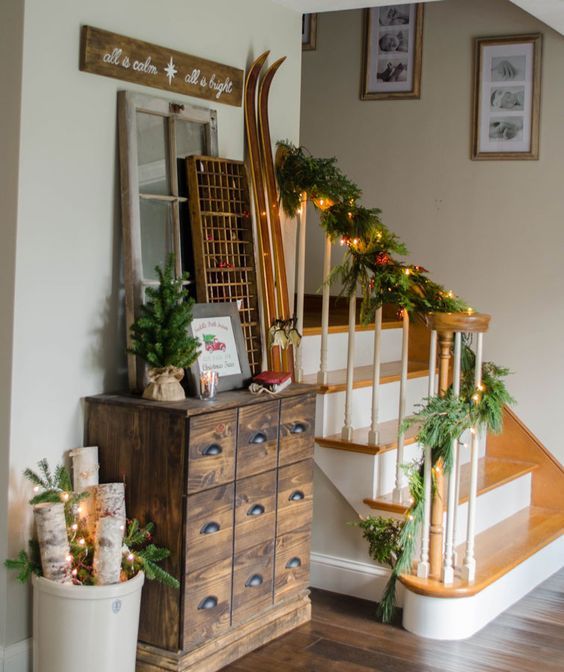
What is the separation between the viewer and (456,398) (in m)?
3.57

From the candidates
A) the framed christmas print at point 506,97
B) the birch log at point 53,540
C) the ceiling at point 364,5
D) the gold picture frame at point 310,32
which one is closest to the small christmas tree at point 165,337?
the birch log at point 53,540

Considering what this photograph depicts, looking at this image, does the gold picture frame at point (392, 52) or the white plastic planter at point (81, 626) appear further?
the gold picture frame at point (392, 52)

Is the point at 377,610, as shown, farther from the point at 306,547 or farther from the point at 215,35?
the point at 215,35

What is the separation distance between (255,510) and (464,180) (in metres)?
2.35

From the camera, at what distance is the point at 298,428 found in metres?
3.54

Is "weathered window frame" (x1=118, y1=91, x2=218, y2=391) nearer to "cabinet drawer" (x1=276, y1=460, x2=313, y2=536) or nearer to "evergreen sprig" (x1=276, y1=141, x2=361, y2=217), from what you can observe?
"cabinet drawer" (x1=276, y1=460, x2=313, y2=536)

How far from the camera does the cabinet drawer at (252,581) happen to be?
3.29 m

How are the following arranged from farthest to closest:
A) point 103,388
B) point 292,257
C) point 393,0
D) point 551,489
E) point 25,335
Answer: point 551,489 < point 292,257 < point 393,0 < point 103,388 < point 25,335

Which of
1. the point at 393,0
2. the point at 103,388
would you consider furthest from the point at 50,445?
the point at 393,0

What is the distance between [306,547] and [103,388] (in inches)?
39.6

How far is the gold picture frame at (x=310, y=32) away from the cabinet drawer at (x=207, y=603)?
317cm

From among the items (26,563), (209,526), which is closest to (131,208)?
(209,526)

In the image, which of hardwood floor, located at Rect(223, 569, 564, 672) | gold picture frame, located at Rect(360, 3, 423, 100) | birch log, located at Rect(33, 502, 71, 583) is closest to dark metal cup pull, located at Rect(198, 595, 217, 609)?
hardwood floor, located at Rect(223, 569, 564, 672)

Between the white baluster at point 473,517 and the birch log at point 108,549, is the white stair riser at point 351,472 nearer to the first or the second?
the white baluster at point 473,517
